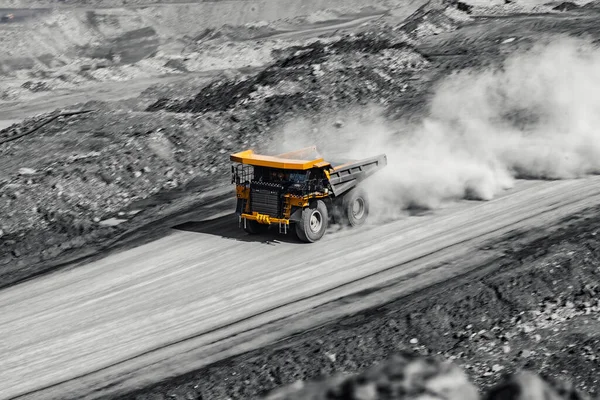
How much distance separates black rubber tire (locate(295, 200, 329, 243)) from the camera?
1627cm

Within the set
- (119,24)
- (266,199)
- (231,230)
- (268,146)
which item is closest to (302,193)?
(266,199)

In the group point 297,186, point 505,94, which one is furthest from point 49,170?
point 505,94

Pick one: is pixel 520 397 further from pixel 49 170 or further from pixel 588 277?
pixel 49 170

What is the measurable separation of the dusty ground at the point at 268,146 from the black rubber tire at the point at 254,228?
331 cm

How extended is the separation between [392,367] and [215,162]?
60.8 feet

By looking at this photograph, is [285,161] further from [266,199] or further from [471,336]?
[471,336]

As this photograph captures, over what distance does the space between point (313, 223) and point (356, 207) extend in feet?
3.81

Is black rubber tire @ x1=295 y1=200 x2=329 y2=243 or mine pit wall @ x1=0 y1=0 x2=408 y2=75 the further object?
mine pit wall @ x1=0 y1=0 x2=408 y2=75

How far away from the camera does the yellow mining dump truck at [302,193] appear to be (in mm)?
16125

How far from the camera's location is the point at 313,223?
1655cm

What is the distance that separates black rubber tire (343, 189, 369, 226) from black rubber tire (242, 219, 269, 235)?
5.70ft

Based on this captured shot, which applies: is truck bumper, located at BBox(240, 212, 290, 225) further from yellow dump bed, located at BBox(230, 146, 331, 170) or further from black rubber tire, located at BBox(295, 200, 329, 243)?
yellow dump bed, located at BBox(230, 146, 331, 170)

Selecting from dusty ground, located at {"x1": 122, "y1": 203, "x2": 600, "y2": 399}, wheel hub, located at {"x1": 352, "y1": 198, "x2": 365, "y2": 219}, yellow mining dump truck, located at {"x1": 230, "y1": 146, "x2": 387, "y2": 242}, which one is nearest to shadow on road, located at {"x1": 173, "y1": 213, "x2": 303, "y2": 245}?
yellow mining dump truck, located at {"x1": 230, "y1": 146, "x2": 387, "y2": 242}

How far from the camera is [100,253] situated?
1806 centimetres
